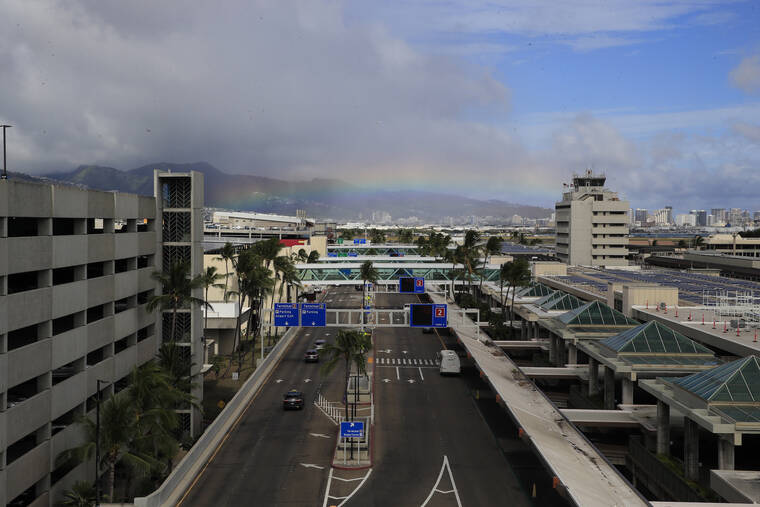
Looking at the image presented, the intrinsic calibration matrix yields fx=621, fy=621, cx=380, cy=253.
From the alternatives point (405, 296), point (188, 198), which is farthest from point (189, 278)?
point (405, 296)

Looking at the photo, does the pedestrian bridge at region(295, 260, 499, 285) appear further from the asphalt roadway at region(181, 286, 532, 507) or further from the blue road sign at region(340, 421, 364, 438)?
the blue road sign at region(340, 421, 364, 438)

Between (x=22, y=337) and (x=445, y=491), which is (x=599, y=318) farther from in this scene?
(x=22, y=337)

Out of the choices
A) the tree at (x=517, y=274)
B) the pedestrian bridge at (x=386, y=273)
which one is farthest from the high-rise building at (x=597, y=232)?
the tree at (x=517, y=274)

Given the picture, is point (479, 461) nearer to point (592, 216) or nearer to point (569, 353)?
point (569, 353)

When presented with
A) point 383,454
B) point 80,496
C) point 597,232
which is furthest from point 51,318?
point 597,232

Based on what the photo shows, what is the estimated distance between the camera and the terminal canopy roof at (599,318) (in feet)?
193

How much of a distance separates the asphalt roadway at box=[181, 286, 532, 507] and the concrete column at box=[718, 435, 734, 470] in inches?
428

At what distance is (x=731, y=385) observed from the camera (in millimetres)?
34188

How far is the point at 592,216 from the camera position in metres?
144

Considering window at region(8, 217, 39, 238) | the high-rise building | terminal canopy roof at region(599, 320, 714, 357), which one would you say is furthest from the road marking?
the high-rise building

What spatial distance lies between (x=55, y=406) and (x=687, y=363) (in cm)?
4004

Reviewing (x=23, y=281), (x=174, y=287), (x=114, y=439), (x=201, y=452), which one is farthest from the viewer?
(x=174, y=287)

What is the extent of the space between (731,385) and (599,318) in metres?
25.3

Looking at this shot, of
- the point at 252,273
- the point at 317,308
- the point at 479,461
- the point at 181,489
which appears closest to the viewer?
the point at 181,489
